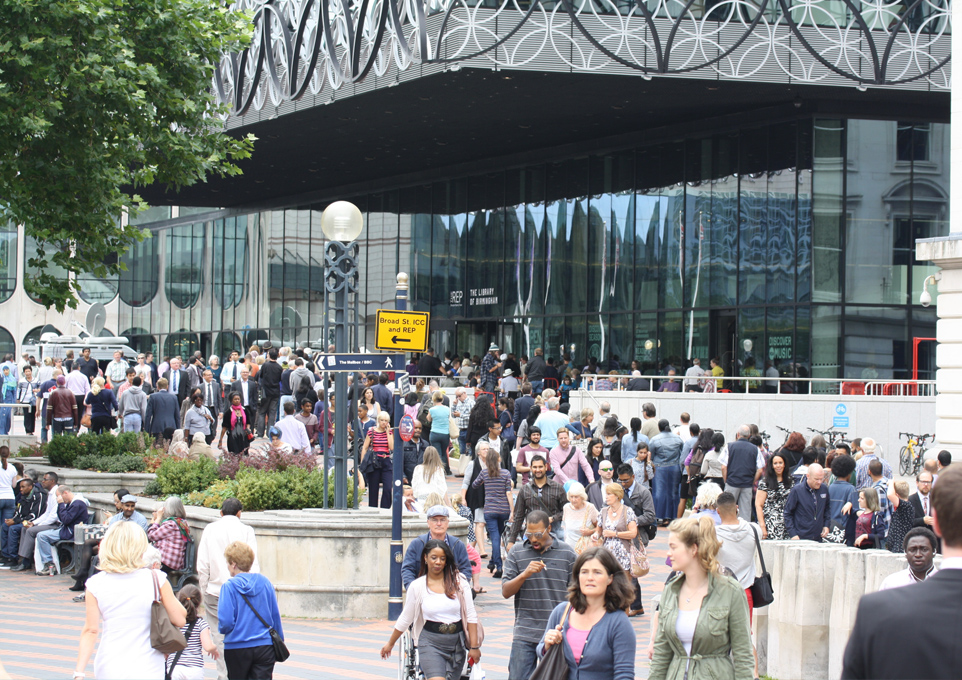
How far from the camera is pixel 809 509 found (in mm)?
13266

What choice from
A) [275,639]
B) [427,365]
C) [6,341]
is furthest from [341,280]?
[6,341]

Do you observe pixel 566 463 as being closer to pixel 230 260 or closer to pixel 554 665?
pixel 554 665

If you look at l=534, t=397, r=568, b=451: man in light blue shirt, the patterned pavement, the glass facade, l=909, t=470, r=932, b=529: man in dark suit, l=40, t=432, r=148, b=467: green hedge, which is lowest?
the patterned pavement

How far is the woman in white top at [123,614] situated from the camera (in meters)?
6.85

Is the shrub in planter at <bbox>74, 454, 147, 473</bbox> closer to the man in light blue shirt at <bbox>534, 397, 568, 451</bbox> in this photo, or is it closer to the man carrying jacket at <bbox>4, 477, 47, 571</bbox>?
the man carrying jacket at <bbox>4, 477, 47, 571</bbox>

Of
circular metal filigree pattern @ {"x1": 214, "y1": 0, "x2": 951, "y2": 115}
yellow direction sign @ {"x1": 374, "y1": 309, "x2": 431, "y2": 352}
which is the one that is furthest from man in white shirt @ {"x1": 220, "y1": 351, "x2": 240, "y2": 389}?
yellow direction sign @ {"x1": 374, "y1": 309, "x2": 431, "y2": 352}

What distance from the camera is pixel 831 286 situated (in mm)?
29875

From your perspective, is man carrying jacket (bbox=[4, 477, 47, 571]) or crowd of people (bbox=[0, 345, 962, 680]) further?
man carrying jacket (bbox=[4, 477, 47, 571])

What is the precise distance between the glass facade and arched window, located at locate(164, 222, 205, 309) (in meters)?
11.4

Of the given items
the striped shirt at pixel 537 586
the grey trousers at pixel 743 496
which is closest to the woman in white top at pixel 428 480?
the grey trousers at pixel 743 496

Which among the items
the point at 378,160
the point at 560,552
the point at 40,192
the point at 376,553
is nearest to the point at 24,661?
the point at 376,553

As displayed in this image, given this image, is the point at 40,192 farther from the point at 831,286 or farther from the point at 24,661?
the point at 831,286

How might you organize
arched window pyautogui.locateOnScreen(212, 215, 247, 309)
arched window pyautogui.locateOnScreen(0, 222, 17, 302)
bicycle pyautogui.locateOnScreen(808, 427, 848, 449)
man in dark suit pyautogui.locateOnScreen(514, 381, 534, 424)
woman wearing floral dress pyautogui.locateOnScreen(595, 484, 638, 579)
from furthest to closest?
arched window pyautogui.locateOnScreen(0, 222, 17, 302) < arched window pyautogui.locateOnScreen(212, 215, 247, 309) < bicycle pyautogui.locateOnScreen(808, 427, 848, 449) < man in dark suit pyautogui.locateOnScreen(514, 381, 534, 424) < woman wearing floral dress pyautogui.locateOnScreen(595, 484, 638, 579)

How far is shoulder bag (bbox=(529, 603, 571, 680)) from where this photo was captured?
6.21 meters
